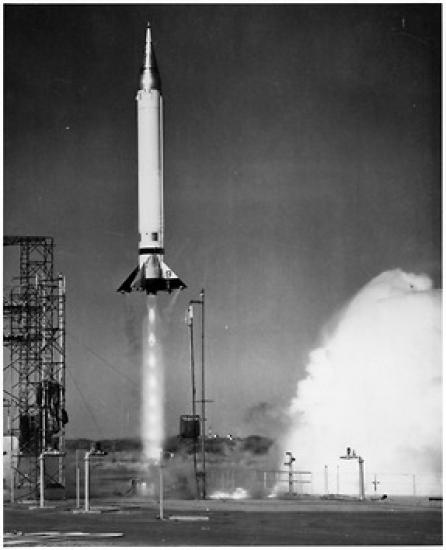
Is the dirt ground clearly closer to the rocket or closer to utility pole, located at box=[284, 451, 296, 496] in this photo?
utility pole, located at box=[284, 451, 296, 496]

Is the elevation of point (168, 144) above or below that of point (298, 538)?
above

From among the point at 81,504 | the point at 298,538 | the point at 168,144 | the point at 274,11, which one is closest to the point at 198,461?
the point at 81,504

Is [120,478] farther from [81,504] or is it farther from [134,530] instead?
[134,530]

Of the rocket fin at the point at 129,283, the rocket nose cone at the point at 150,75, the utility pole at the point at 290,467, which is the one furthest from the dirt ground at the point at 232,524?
the rocket nose cone at the point at 150,75

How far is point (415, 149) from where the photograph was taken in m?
34.8

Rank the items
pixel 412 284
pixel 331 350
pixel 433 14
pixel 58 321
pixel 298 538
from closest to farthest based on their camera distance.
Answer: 1. pixel 298 538
2. pixel 433 14
3. pixel 412 284
4. pixel 331 350
5. pixel 58 321

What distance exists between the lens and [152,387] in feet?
135

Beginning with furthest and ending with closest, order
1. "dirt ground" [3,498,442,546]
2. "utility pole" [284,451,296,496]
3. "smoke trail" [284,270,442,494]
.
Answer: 1. "utility pole" [284,451,296,496]
2. "smoke trail" [284,270,442,494]
3. "dirt ground" [3,498,442,546]

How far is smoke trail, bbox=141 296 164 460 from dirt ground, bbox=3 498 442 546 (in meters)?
2.42

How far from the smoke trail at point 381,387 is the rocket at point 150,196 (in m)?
6.25

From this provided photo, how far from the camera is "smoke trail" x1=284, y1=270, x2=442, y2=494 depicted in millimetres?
39031

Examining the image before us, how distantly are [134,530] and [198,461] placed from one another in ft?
53.2

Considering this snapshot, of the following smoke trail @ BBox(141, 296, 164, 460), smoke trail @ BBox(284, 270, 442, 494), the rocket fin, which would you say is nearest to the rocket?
the rocket fin

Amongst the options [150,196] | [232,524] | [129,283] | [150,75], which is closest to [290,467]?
[129,283]
